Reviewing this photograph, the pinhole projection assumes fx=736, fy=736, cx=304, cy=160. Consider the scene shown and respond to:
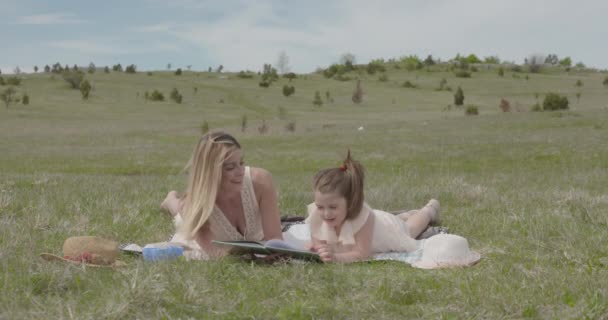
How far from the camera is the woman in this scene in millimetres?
5836

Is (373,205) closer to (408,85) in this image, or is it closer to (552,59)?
(408,85)

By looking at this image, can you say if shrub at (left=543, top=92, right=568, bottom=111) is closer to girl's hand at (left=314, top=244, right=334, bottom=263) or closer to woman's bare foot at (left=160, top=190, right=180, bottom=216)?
woman's bare foot at (left=160, top=190, right=180, bottom=216)

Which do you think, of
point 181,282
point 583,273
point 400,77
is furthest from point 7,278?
point 400,77

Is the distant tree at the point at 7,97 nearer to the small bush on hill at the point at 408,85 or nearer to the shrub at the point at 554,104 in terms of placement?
the shrub at the point at 554,104

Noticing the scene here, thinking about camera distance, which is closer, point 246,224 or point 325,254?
point 325,254

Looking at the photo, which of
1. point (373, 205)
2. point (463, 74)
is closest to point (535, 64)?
point (463, 74)

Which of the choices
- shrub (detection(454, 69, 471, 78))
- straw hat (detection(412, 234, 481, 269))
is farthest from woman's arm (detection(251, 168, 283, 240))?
shrub (detection(454, 69, 471, 78))

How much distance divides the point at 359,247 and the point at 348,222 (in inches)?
10.9

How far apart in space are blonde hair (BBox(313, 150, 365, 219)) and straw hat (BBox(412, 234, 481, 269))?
0.78m

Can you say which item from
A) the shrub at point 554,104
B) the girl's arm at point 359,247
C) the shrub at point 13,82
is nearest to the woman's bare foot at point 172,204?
the girl's arm at point 359,247

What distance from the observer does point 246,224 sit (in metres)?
6.41

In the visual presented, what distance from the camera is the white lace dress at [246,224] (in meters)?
6.17

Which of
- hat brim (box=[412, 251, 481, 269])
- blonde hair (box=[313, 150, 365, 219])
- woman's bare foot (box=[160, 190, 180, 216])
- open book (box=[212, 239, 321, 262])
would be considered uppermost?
blonde hair (box=[313, 150, 365, 219])

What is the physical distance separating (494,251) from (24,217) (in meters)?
4.45
